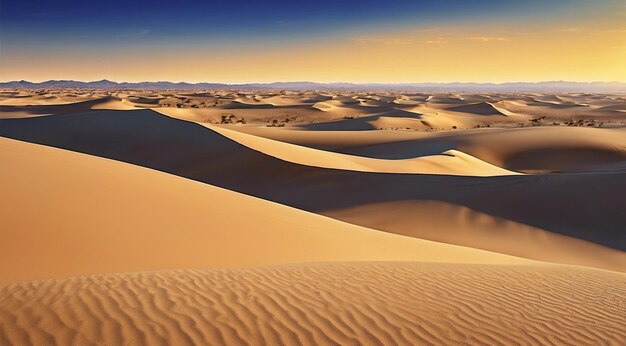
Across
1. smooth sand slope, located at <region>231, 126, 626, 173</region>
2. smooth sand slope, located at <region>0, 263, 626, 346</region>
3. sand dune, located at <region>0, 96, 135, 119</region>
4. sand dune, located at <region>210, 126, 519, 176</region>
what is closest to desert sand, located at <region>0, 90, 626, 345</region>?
smooth sand slope, located at <region>0, 263, 626, 346</region>

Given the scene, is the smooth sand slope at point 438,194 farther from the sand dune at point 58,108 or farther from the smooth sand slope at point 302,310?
the sand dune at point 58,108

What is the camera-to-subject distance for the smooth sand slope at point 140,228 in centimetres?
581

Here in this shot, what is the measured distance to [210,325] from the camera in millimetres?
3564

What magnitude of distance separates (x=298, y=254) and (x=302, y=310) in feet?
11.4

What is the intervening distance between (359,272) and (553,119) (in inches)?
2408

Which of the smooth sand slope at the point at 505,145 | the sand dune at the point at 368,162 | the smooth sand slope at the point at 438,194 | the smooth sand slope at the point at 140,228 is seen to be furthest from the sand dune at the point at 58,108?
the smooth sand slope at the point at 140,228

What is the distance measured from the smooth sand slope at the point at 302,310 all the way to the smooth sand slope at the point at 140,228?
1.21 m

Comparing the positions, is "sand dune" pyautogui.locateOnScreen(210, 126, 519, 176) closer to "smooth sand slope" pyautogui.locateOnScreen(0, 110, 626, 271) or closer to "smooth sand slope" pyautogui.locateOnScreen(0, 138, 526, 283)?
"smooth sand slope" pyautogui.locateOnScreen(0, 110, 626, 271)

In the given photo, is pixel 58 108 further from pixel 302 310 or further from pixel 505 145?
pixel 302 310

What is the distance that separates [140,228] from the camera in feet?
22.5

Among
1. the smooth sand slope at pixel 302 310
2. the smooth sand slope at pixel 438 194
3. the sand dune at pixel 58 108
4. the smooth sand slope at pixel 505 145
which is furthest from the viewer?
the sand dune at pixel 58 108

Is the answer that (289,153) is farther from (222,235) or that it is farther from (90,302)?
(90,302)

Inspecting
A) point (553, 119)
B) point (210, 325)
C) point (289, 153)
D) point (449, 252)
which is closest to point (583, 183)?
point (449, 252)

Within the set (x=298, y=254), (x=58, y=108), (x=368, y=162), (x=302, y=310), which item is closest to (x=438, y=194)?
(x=368, y=162)
